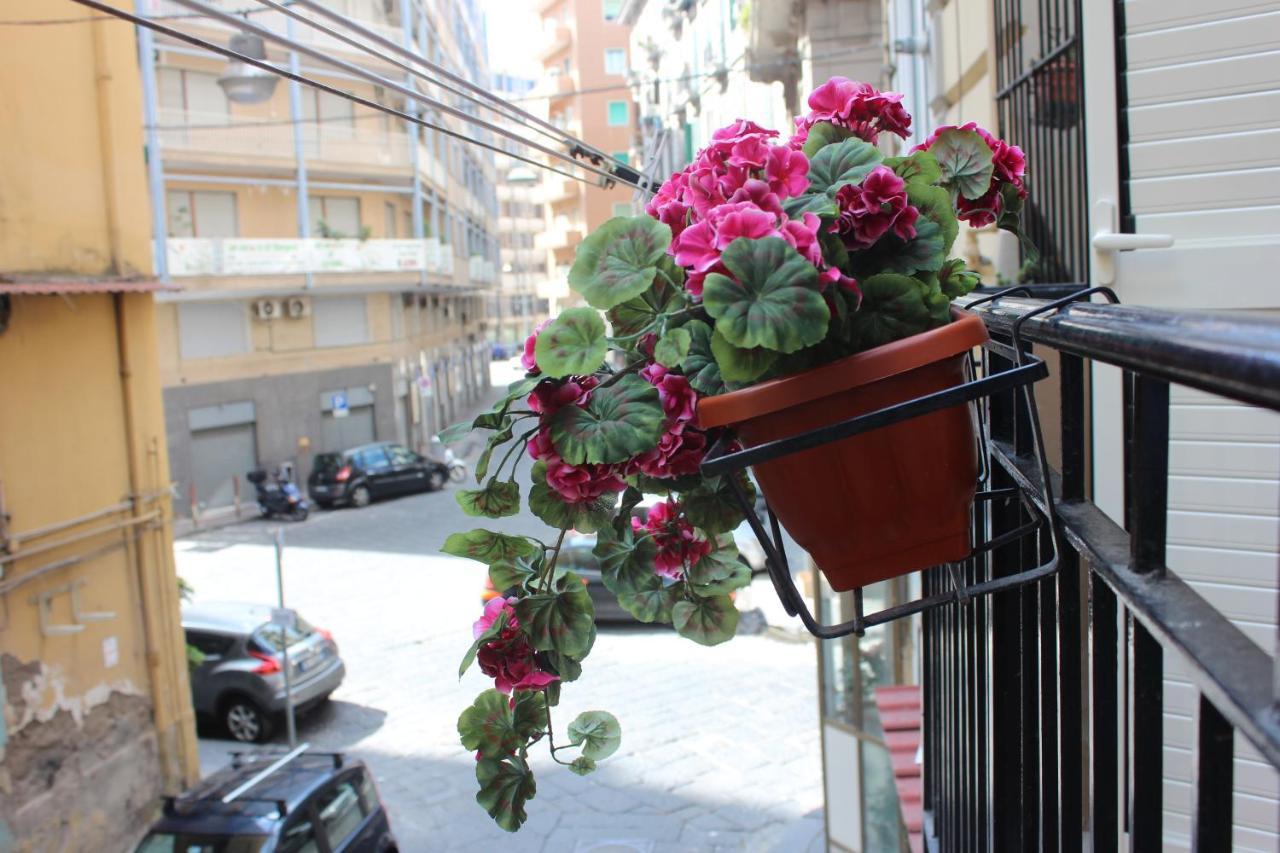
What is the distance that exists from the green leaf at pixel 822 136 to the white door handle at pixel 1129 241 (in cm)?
167

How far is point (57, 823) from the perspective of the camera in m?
8.92

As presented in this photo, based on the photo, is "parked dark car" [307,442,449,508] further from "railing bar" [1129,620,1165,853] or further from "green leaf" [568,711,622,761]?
"railing bar" [1129,620,1165,853]

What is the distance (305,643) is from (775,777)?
5.14 meters

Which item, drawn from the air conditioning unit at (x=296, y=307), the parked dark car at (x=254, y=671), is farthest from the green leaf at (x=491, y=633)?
the air conditioning unit at (x=296, y=307)

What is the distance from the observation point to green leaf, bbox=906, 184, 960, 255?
1452mm

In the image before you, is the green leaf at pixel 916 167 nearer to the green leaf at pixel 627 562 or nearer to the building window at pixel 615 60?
the green leaf at pixel 627 562

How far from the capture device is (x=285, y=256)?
25297 millimetres

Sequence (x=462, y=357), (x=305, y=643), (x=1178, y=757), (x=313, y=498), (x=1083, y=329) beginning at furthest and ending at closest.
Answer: (x=462, y=357) < (x=313, y=498) < (x=305, y=643) < (x=1178, y=757) < (x=1083, y=329)

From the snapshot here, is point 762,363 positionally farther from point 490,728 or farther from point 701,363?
point 490,728

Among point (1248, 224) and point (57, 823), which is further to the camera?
point (57, 823)

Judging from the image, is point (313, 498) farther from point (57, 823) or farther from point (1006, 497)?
point (1006, 497)

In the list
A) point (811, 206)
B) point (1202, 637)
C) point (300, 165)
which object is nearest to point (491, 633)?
point (811, 206)

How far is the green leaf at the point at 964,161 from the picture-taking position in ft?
5.44

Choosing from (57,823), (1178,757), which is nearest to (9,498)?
(57,823)
